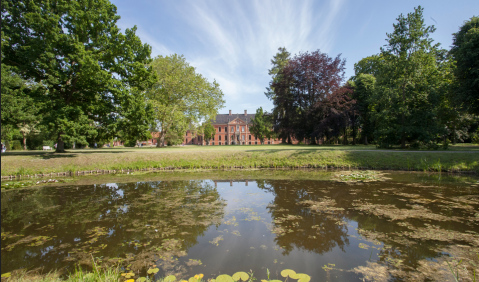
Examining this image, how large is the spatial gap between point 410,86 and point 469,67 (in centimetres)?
342

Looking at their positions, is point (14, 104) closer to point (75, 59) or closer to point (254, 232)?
point (75, 59)

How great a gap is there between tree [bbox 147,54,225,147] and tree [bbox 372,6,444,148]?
64.5 feet

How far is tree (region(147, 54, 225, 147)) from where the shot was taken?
92.8 feet

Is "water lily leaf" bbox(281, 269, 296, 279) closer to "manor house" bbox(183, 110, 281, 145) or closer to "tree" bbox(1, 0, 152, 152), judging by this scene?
"tree" bbox(1, 0, 152, 152)

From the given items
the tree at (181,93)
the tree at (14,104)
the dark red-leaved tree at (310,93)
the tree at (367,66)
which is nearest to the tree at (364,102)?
the dark red-leaved tree at (310,93)

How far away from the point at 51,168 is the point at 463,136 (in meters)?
39.7

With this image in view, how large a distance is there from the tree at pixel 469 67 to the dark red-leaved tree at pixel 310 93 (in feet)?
30.8

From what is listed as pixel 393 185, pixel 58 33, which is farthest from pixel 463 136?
pixel 58 33

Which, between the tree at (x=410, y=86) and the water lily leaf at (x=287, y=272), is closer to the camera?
the water lily leaf at (x=287, y=272)

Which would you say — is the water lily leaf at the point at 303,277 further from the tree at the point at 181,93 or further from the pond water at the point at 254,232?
the tree at the point at 181,93

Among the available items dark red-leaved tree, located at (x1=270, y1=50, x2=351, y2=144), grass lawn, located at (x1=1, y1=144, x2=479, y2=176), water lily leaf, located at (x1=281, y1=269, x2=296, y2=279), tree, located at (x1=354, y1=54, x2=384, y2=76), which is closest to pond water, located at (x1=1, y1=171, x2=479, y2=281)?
water lily leaf, located at (x1=281, y1=269, x2=296, y2=279)

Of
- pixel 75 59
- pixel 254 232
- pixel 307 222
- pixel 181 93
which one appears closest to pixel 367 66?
pixel 181 93

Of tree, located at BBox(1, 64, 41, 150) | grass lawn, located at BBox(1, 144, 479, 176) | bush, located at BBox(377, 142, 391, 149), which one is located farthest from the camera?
bush, located at BBox(377, 142, 391, 149)

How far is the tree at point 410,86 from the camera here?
17391 millimetres
